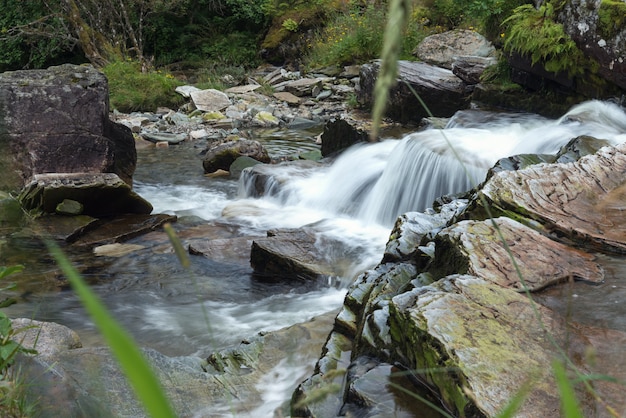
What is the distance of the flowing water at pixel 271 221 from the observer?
485cm

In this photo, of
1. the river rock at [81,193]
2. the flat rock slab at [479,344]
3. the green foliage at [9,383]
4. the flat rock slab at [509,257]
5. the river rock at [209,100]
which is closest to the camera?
the green foliage at [9,383]

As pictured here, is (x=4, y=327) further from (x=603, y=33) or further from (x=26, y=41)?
(x=26, y=41)

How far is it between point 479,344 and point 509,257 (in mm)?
866

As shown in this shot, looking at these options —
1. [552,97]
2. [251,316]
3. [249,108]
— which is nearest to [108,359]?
[251,316]

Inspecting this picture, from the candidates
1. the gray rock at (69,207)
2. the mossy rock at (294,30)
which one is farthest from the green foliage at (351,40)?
the gray rock at (69,207)

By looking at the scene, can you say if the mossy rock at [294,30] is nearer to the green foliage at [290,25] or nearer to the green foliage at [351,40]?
the green foliage at [290,25]

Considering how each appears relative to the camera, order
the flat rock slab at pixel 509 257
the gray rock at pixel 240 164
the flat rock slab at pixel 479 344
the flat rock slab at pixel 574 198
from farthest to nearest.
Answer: the gray rock at pixel 240 164 → the flat rock slab at pixel 574 198 → the flat rock slab at pixel 509 257 → the flat rock slab at pixel 479 344

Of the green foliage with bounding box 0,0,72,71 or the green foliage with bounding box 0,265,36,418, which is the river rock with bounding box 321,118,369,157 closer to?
the green foliage with bounding box 0,265,36,418

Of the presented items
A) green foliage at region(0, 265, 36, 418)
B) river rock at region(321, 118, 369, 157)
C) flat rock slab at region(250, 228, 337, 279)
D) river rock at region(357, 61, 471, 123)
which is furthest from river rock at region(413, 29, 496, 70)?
green foliage at region(0, 265, 36, 418)

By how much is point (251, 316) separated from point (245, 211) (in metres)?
3.19

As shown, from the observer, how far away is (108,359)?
9.61ft

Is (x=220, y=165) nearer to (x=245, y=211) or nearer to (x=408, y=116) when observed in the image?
(x=245, y=211)

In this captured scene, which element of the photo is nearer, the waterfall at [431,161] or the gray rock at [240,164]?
the waterfall at [431,161]

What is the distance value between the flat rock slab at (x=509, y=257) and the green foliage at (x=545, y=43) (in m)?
4.99
